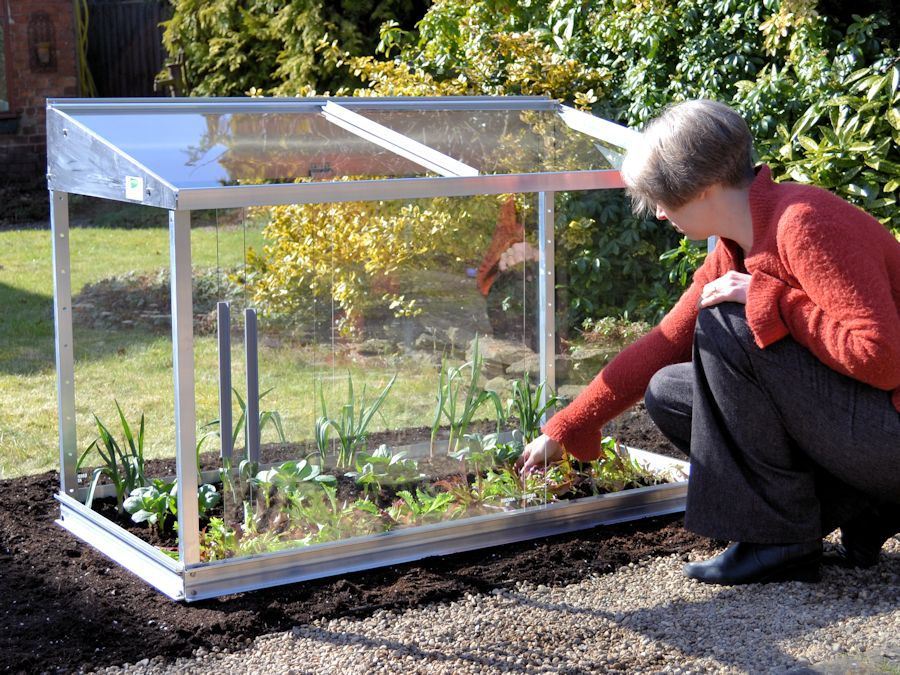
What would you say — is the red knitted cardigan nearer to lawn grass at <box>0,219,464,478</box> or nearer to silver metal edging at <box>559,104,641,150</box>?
silver metal edging at <box>559,104,641,150</box>

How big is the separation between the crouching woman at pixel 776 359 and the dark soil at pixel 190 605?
0.42 meters

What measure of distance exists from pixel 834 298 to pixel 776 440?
465mm

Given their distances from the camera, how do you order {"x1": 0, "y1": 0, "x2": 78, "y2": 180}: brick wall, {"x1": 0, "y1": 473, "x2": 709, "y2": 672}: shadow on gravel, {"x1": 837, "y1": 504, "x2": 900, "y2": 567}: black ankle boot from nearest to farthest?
1. {"x1": 0, "y1": 473, "x2": 709, "y2": 672}: shadow on gravel
2. {"x1": 837, "y1": 504, "x2": 900, "y2": 567}: black ankle boot
3. {"x1": 0, "y1": 0, "x2": 78, "y2": 180}: brick wall

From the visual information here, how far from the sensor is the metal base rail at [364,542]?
3186 mm

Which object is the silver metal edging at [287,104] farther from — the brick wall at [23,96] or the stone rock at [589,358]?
the brick wall at [23,96]

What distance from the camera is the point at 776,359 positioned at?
9.73 ft

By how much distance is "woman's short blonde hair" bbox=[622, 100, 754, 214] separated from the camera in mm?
2949

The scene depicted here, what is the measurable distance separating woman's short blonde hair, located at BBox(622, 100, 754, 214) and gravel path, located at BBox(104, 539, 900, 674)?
111 centimetres

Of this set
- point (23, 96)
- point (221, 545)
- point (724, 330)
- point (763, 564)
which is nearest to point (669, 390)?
point (724, 330)

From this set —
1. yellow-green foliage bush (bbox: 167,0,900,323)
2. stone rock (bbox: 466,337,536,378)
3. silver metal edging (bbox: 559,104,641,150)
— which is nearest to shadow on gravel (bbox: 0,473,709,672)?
stone rock (bbox: 466,337,536,378)

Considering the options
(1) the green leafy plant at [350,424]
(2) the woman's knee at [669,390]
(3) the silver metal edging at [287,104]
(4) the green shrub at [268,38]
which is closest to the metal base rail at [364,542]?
(1) the green leafy plant at [350,424]

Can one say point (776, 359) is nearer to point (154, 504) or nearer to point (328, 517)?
point (328, 517)

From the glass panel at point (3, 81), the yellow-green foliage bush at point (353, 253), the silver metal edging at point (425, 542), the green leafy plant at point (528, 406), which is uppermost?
the glass panel at point (3, 81)

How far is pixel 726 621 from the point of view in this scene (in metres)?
2.98
